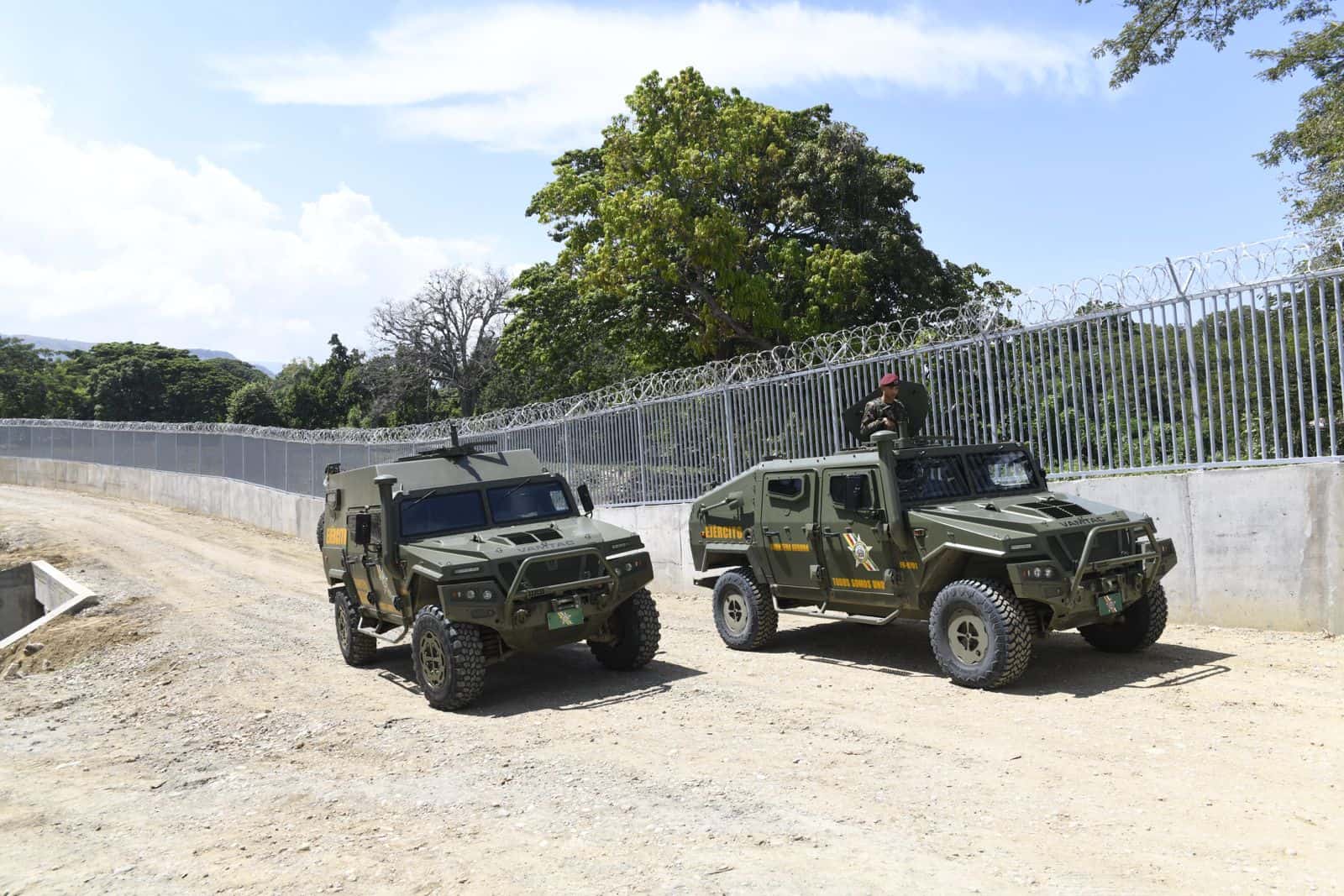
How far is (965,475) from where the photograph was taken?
8961mm

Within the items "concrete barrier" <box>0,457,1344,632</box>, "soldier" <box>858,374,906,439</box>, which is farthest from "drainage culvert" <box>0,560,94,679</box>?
"concrete barrier" <box>0,457,1344,632</box>

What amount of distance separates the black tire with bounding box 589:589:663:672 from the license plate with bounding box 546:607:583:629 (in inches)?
27.9

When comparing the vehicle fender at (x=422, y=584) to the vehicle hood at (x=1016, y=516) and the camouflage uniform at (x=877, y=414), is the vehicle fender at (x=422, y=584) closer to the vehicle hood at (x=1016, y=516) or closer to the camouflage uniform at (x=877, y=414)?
the vehicle hood at (x=1016, y=516)

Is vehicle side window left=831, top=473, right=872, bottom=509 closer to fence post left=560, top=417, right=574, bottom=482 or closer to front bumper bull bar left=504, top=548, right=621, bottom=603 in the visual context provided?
front bumper bull bar left=504, top=548, right=621, bottom=603

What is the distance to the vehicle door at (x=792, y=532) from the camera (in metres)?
9.43

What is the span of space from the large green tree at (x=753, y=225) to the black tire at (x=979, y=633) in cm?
1774

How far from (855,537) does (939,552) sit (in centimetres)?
97

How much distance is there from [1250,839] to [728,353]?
2384 cm

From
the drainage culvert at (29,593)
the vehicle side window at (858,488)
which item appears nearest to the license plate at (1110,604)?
the vehicle side window at (858,488)

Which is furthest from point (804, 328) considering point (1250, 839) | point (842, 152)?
point (1250, 839)

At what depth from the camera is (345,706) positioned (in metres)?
9.15

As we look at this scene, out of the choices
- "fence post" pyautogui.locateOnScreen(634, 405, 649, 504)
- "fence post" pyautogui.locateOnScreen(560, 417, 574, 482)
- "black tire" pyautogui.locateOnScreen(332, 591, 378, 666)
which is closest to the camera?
"black tire" pyautogui.locateOnScreen(332, 591, 378, 666)

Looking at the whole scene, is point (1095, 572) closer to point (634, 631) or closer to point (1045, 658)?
point (1045, 658)

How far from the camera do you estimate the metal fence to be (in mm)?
8844
